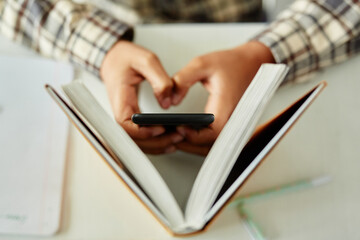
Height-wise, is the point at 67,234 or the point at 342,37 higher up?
the point at 342,37

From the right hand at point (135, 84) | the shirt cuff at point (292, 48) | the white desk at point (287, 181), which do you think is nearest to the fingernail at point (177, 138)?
the right hand at point (135, 84)

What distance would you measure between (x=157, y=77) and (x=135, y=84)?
6 centimetres

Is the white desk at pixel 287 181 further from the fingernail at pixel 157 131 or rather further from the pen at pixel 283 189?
the fingernail at pixel 157 131

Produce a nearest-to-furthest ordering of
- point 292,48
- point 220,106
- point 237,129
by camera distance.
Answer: point 237,129 → point 220,106 → point 292,48

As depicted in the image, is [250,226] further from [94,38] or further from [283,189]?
[94,38]

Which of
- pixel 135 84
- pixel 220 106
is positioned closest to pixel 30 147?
pixel 135 84

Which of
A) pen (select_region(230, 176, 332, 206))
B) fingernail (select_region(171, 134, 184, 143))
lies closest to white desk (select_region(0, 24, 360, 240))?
pen (select_region(230, 176, 332, 206))

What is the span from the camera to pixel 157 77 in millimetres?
489

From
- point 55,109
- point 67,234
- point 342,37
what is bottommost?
point 67,234

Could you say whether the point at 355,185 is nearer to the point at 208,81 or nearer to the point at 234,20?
the point at 208,81

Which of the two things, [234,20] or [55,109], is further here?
[234,20]

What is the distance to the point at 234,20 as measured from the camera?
0.94m

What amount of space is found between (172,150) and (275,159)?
16cm

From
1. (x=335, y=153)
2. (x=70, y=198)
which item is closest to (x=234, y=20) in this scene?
(x=335, y=153)
